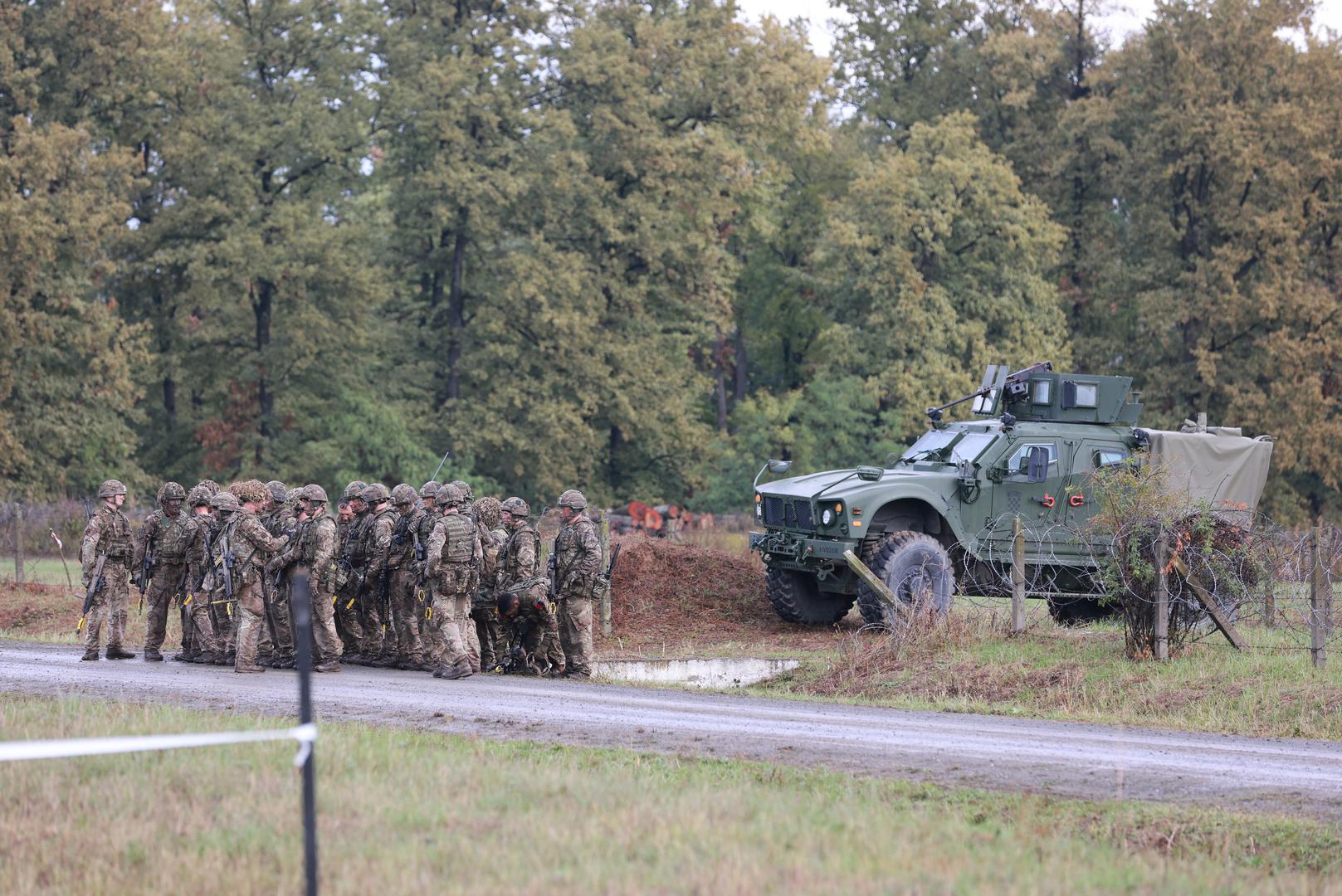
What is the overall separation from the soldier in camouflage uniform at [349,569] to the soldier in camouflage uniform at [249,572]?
0.78 m

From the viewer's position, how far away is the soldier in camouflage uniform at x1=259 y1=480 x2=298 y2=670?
1698cm

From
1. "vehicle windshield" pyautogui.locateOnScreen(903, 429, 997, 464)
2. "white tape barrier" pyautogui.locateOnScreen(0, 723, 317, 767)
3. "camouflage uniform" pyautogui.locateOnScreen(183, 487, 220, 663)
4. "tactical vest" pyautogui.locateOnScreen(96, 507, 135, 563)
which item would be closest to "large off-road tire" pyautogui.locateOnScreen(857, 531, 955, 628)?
"vehicle windshield" pyautogui.locateOnScreen(903, 429, 997, 464)

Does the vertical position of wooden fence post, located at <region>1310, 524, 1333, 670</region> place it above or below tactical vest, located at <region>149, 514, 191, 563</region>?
below

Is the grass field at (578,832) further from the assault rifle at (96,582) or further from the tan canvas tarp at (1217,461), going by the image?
the tan canvas tarp at (1217,461)

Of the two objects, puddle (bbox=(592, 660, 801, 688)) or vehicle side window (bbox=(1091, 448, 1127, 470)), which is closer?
puddle (bbox=(592, 660, 801, 688))

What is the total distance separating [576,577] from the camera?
16.5 meters

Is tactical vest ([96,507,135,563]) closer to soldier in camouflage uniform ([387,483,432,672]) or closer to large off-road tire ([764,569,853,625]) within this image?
soldier in camouflage uniform ([387,483,432,672])

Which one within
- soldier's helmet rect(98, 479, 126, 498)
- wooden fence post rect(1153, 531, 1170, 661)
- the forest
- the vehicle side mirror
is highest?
the forest

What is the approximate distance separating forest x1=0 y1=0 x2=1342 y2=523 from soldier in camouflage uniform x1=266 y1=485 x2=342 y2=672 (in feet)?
68.3

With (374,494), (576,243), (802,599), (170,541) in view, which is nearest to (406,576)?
(374,494)

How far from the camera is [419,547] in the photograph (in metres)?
16.3

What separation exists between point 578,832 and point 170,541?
1062 centimetres

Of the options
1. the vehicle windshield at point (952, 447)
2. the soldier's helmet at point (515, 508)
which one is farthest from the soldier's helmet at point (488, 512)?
the vehicle windshield at point (952, 447)

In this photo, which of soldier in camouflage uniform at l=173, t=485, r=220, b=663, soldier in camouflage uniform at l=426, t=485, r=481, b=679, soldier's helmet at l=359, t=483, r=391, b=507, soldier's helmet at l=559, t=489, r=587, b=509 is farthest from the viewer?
soldier in camouflage uniform at l=173, t=485, r=220, b=663
